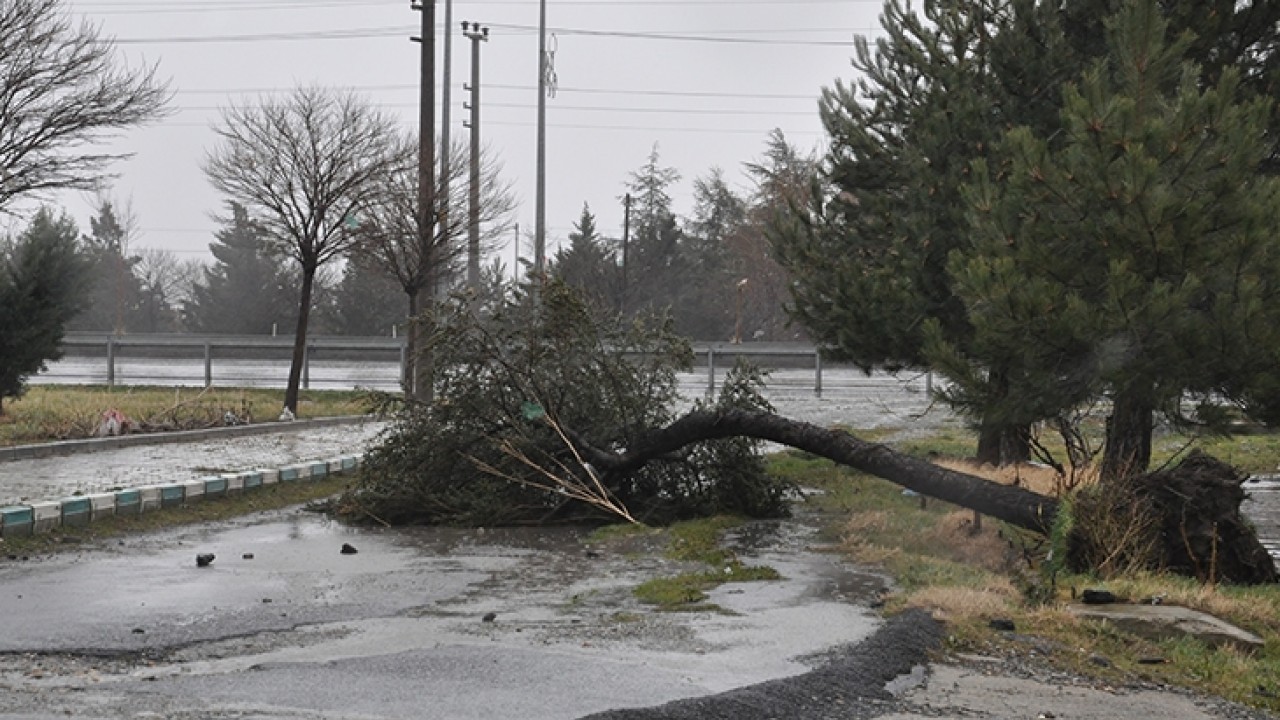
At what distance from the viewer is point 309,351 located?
3969cm

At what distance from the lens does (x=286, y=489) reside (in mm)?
15258

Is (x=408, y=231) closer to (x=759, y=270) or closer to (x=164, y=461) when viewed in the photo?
(x=164, y=461)

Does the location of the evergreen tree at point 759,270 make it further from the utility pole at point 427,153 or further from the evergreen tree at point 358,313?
the utility pole at point 427,153

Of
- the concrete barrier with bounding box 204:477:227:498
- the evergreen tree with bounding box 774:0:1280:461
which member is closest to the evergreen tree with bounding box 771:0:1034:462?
the evergreen tree with bounding box 774:0:1280:461

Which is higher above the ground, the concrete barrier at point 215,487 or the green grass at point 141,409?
the green grass at point 141,409

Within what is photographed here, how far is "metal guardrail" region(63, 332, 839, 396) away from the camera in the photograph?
121ft

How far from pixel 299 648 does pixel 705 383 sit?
34.3 m

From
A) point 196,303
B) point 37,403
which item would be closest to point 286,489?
point 37,403

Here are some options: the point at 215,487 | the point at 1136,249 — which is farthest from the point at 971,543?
the point at 215,487

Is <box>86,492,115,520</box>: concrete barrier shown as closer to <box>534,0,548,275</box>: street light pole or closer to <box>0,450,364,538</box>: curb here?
<box>0,450,364,538</box>: curb

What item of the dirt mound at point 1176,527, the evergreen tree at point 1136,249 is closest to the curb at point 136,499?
the evergreen tree at point 1136,249

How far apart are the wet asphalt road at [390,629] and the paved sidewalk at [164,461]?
7.25 feet

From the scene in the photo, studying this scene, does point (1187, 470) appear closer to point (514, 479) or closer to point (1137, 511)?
point (1137, 511)

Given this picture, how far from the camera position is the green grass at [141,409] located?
1844 cm
